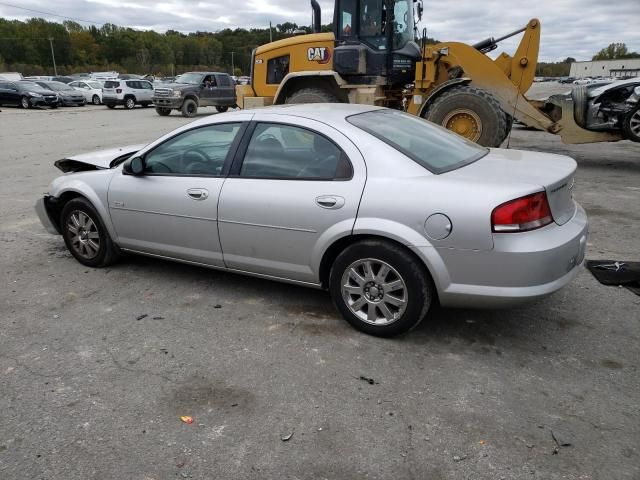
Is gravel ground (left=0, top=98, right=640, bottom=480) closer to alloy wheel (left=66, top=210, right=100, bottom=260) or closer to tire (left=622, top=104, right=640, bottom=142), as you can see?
alloy wheel (left=66, top=210, right=100, bottom=260)

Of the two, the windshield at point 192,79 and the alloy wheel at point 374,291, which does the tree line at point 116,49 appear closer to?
the windshield at point 192,79

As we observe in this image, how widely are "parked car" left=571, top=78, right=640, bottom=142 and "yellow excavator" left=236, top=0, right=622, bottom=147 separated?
174mm

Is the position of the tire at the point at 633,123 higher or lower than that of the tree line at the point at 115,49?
lower

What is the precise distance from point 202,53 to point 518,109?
373 ft

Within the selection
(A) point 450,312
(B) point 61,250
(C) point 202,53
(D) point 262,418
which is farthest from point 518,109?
(C) point 202,53

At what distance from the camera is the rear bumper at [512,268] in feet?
10.0

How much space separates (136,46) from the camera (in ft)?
378

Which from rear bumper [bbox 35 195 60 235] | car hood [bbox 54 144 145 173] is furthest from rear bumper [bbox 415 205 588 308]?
rear bumper [bbox 35 195 60 235]

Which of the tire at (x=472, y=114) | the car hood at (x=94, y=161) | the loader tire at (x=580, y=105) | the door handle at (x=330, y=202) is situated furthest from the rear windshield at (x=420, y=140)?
the loader tire at (x=580, y=105)

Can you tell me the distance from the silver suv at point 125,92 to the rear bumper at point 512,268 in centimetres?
2955

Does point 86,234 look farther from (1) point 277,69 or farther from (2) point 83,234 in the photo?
(1) point 277,69

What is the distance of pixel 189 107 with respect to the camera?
24062 millimetres

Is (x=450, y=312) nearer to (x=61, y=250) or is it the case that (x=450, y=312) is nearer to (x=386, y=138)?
(x=386, y=138)

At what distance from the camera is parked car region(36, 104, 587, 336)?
313 cm
